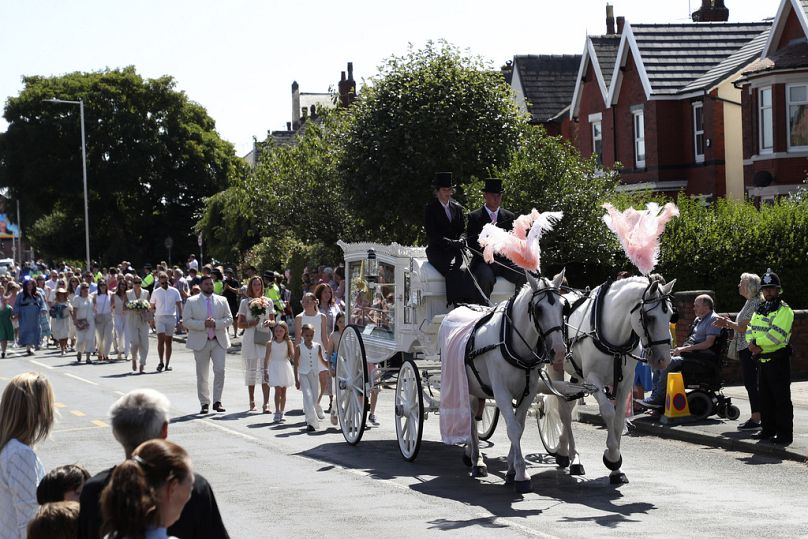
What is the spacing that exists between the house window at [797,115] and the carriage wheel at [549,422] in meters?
22.1

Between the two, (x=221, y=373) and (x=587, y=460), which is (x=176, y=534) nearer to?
(x=587, y=460)

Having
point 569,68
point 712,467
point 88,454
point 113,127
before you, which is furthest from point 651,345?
point 113,127

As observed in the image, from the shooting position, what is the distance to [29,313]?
108 feet

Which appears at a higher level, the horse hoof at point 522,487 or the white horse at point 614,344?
the white horse at point 614,344

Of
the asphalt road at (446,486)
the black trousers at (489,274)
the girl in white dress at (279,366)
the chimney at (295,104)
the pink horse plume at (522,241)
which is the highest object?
the chimney at (295,104)

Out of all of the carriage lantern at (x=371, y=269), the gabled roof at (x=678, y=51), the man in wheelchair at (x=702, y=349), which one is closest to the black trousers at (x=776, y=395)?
the man in wheelchair at (x=702, y=349)

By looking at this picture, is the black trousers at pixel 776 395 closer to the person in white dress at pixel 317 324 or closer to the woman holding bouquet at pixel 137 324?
the person in white dress at pixel 317 324

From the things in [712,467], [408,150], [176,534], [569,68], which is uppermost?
[569,68]

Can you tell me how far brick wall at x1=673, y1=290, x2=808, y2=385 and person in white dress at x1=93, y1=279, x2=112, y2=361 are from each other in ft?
46.1

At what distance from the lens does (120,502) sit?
4.38 m

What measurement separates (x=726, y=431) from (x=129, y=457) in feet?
36.4

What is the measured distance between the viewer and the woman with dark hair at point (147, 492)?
4371mm

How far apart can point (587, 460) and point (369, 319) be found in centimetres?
335

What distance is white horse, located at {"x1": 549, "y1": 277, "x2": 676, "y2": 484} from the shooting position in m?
11.5
